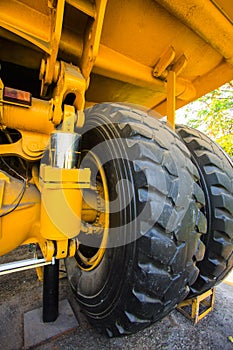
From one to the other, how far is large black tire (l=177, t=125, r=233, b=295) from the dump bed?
728 millimetres

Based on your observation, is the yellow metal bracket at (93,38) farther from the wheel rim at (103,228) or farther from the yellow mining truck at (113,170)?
the wheel rim at (103,228)

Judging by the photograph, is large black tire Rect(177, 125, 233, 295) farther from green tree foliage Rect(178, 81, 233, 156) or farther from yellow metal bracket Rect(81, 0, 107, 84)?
green tree foliage Rect(178, 81, 233, 156)

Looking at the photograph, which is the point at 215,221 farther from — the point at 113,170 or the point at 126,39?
the point at 126,39

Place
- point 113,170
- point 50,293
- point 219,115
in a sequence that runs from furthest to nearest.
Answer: point 219,115 < point 50,293 < point 113,170

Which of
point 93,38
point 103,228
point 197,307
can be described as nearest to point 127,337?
point 197,307

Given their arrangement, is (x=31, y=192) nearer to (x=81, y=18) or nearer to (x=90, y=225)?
(x=90, y=225)

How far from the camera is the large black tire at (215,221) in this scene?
1.28 meters

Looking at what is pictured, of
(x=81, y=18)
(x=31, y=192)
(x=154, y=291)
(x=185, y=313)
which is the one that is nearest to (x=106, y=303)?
(x=154, y=291)

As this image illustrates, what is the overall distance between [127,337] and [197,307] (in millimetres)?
545

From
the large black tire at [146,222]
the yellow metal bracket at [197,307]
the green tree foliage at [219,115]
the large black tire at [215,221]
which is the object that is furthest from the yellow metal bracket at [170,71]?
the green tree foliage at [219,115]

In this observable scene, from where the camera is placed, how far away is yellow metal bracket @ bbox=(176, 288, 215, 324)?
1.51 metres

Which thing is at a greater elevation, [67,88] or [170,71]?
[170,71]

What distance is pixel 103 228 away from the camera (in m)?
1.15

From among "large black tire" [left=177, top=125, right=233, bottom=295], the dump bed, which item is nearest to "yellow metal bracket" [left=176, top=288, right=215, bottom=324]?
"large black tire" [left=177, top=125, right=233, bottom=295]
